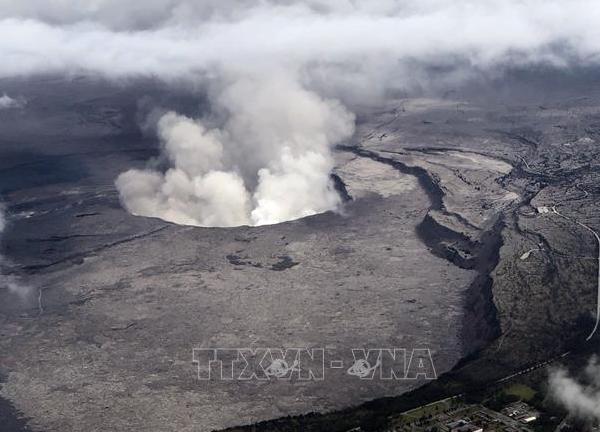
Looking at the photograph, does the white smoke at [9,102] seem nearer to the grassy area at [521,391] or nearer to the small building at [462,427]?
the grassy area at [521,391]

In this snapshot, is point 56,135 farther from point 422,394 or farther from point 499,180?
point 422,394

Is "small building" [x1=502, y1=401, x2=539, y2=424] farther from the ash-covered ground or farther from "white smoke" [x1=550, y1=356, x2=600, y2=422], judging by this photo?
the ash-covered ground

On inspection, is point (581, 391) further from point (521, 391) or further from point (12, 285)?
point (12, 285)

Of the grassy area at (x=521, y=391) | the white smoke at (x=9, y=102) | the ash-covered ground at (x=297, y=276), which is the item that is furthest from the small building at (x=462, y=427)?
the white smoke at (x=9, y=102)

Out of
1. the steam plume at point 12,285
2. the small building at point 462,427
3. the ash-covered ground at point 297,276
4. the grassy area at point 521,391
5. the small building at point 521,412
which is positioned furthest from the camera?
the steam plume at point 12,285

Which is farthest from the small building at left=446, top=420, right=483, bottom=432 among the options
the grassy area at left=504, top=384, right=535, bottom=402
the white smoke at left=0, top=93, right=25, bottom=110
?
the white smoke at left=0, top=93, right=25, bottom=110

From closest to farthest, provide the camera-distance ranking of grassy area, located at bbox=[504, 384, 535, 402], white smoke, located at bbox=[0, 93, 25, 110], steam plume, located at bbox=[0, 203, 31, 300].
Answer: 1. grassy area, located at bbox=[504, 384, 535, 402]
2. steam plume, located at bbox=[0, 203, 31, 300]
3. white smoke, located at bbox=[0, 93, 25, 110]

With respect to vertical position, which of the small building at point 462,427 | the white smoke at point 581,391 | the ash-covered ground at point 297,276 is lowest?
the small building at point 462,427
